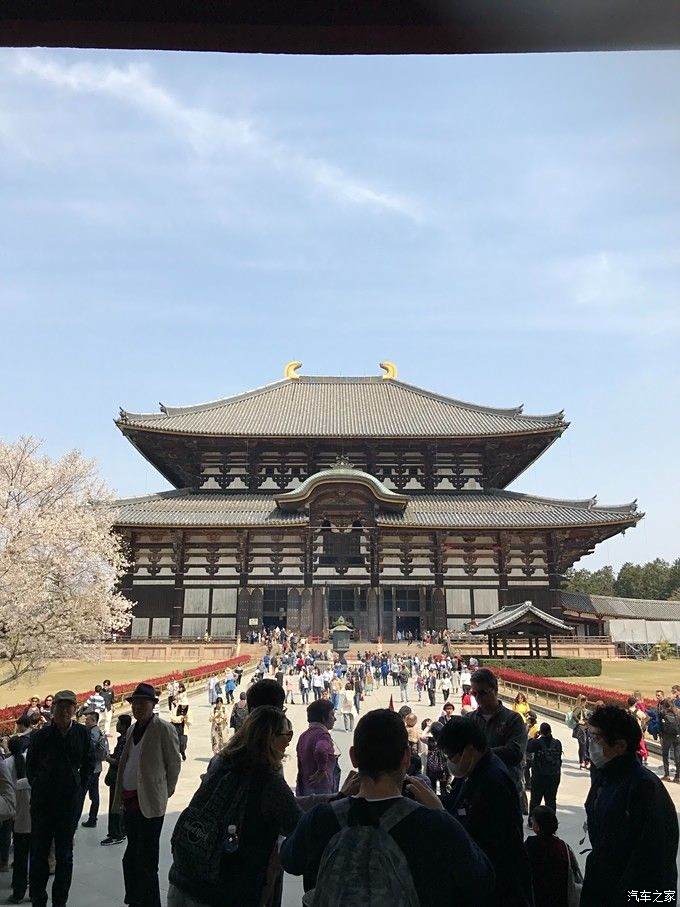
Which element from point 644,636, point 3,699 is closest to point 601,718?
point 3,699

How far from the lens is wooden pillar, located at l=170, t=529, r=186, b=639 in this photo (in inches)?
1474

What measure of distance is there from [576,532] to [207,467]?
23.5 m

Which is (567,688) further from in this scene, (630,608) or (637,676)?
(630,608)

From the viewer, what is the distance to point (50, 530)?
2112cm

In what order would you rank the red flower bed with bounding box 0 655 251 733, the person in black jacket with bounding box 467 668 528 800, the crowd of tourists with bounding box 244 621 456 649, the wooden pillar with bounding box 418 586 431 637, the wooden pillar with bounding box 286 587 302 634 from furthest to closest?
the wooden pillar with bounding box 418 586 431 637 → the wooden pillar with bounding box 286 587 302 634 → the crowd of tourists with bounding box 244 621 456 649 → the red flower bed with bounding box 0 655 251 733 → the person in black jacket with bounding box 467 668 528 800

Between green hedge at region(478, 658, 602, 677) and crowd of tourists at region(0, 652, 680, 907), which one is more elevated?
crowd of tourists at region(0, 652, 680, 907)

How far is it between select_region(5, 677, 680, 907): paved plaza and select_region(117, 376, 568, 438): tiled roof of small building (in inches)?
1020

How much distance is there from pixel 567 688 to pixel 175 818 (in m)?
13.8

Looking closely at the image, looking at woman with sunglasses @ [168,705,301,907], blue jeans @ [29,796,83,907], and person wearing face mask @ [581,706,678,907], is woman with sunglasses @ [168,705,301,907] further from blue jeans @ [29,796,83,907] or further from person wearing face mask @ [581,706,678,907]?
blue jeans @ [29,796,83,907]

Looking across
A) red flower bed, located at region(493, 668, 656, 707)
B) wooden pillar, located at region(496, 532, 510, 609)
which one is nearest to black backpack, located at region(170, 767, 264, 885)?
red flower bed, located at region(493, 668, 656, 707)

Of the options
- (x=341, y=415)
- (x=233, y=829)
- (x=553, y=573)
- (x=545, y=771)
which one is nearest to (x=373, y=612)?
(x=553, y=573)

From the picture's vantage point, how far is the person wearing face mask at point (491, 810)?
10.6 feet

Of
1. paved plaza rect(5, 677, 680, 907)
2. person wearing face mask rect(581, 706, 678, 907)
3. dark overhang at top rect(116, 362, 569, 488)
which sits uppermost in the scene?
dark overhang at top rect(116, 362, 569, 488)

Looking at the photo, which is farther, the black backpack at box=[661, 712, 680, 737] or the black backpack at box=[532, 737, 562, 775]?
the black backpack at box=[661, 712, 680, 737]
